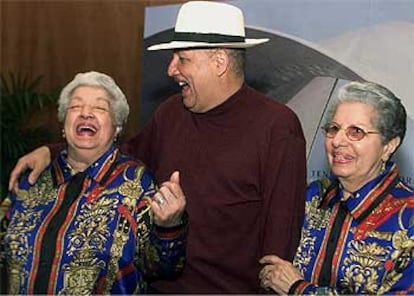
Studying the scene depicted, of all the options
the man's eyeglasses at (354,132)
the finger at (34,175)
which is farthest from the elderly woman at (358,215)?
the finger at (34,175)

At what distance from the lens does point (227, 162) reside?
2064mm

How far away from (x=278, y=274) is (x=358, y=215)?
0.78 ft

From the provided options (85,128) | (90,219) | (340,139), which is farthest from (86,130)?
(340,139)

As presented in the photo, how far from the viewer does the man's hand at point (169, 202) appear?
181cm

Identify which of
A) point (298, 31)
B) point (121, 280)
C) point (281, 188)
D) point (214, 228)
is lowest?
point (121, 280)

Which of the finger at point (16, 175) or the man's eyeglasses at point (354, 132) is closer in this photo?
the man's eyeglasses at point (354, 132)

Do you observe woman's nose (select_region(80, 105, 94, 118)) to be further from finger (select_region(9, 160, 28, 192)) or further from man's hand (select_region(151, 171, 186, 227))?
man's hand (select_region(151, 171, 186, 227))

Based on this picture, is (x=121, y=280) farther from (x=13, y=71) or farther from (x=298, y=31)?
(x=13, y=71)

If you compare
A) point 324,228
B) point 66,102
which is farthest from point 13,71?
point 324,228

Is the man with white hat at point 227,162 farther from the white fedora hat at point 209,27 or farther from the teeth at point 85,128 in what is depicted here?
the teeth at point 85,128

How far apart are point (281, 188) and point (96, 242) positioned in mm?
489

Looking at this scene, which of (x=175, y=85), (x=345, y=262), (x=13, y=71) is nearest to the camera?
(x=345, y=262)

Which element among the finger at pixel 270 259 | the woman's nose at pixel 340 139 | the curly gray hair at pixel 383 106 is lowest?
the finger at pixel 270 259

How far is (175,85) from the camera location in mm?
2928
